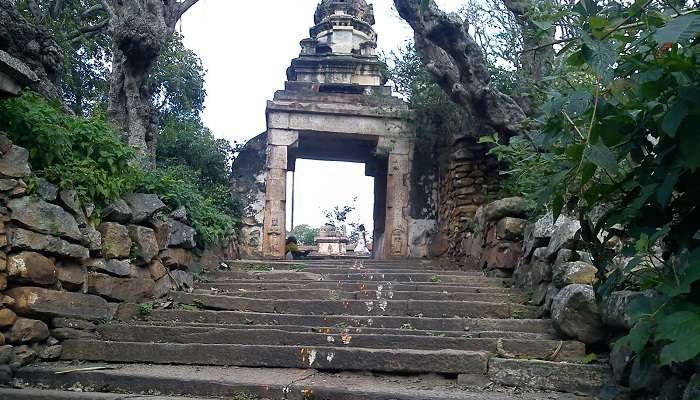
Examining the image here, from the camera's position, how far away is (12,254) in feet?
14.2

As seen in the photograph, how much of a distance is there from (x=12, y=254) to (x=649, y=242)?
4023mm

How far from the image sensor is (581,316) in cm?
448

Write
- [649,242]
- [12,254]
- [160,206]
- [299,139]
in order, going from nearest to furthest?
[649,242] → [12,254] → [160,206] → [299,139]

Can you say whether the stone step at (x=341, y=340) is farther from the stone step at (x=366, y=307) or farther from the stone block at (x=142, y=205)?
the stone block at (x=142, y=205)

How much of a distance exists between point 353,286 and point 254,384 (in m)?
2.81

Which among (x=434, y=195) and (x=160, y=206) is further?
(x=434, y=195)

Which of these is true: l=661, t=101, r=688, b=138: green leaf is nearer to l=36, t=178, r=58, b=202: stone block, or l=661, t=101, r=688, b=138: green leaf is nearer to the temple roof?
l=36, t=178, r=58, b=202: stone block

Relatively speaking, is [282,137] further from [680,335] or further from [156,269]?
[680,335]

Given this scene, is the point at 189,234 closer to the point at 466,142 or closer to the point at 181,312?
the point at 181,312

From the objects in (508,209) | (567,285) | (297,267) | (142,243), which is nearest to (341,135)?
(297,267)

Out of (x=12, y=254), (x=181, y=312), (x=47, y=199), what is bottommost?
(x=181, y=312)

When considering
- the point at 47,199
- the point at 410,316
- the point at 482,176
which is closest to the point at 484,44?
the point at 482,176

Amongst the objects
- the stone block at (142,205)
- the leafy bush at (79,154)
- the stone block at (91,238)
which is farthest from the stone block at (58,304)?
the stone block at (142,205)

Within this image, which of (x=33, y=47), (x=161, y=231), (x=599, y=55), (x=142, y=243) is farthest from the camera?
(x=161, y=231)
